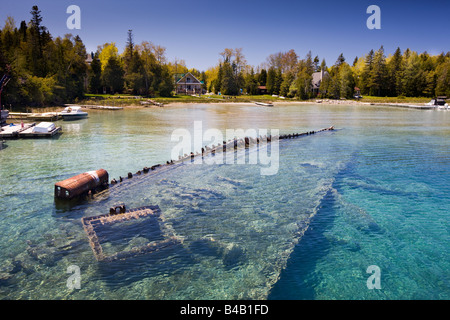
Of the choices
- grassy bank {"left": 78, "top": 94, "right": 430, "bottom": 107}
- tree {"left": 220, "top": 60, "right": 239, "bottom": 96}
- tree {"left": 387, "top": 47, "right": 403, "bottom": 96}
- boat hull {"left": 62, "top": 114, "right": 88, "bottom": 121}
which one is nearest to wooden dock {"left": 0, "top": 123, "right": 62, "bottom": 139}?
boat hull {"left": 62, "top": 114, "right": 88, "bottom": 121}

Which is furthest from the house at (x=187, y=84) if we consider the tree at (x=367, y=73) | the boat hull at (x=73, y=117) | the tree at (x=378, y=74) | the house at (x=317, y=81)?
the boat hull at (x=73, y=117)

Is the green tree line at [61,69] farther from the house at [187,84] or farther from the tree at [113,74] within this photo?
the house at [187,84]

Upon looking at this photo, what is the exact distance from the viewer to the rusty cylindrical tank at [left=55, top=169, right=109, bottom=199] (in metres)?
17.4

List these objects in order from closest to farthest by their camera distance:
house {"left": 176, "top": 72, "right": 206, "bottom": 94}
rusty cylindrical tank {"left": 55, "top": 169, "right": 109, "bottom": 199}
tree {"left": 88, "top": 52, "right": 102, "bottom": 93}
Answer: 1. rusty cylindrical tank {"left": 55, "top": 169, "right": 109, "bottom": 199}
2. tree {"left": 88, "top": 52, "right": 102, "bottom": 93}
3. house {"left": 176, "top": 72, "right": 206, "bottom": 94}

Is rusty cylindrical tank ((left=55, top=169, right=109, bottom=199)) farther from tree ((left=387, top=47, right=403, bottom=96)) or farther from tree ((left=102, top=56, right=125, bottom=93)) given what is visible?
tree ((left=387, top=47, right=403, bottom=96))

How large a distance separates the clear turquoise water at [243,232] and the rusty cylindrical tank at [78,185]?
29.6 inches

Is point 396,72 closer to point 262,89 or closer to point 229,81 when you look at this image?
point 262,89

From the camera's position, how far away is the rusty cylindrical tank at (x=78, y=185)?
17422mm

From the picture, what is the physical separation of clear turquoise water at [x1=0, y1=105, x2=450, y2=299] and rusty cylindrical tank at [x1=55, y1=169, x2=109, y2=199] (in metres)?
0.75

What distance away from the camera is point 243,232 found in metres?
14.4

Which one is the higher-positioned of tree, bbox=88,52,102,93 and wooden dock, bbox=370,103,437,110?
tree, bbox=88,52,102,93

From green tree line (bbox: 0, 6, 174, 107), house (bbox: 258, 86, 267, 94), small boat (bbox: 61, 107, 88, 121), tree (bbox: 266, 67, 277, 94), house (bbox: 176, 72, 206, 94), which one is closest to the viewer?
small boat (bbox: 61, 107, 88, 121)

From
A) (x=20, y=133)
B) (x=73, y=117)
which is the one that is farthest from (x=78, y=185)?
(x=73, y=117)

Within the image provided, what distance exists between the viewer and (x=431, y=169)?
→ 86.4 feet
